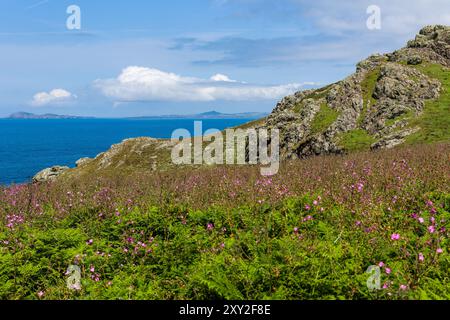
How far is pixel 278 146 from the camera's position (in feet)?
120

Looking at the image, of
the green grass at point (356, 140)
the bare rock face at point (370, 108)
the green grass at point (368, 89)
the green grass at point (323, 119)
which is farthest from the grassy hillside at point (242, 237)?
the green grass at point (368, 89)

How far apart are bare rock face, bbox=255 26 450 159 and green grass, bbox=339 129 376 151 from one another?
8 cm

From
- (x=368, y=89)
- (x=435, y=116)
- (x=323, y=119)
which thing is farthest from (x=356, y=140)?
(x=368, y=89)

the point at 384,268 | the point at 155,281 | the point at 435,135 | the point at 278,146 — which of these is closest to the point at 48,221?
the point at 155,281

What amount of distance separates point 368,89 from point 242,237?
1353 inches

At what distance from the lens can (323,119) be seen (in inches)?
1396

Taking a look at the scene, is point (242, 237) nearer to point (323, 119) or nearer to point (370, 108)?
point (323, 119)

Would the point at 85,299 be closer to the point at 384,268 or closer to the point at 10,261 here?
the point at 10,261

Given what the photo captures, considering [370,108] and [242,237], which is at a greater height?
[370,108]

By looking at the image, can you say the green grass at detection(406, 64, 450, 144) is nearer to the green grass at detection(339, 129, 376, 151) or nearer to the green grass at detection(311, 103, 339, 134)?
the green grass at detection(339, 129, 376, 151)

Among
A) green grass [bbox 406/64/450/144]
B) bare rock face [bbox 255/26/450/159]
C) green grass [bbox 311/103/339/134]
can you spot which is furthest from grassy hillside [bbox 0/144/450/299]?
green grass [bbox 311/103/339/134]

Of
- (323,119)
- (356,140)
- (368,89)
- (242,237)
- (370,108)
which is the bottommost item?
(242,237)

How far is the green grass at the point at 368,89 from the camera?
1378 inches

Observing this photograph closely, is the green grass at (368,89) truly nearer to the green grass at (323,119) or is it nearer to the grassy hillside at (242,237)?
the green grass at (323,119)
